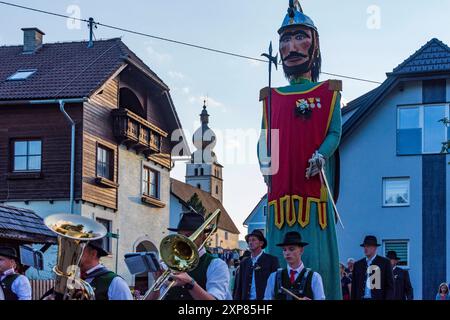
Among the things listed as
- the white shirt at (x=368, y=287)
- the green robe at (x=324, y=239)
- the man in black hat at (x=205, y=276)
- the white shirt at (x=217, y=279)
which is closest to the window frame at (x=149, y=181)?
the white shirt at (x=368, y=287)

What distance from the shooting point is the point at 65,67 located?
2498cm

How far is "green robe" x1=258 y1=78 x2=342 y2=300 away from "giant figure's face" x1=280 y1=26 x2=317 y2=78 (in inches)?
9.0

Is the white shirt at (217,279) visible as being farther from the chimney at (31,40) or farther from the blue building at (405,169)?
the chimney at (31,40)

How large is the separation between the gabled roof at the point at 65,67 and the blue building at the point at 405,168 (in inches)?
260

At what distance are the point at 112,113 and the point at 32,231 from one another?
8.64 meters

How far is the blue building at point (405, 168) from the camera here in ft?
82.1

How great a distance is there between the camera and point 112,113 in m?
24.9

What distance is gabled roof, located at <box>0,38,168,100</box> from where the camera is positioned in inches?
928

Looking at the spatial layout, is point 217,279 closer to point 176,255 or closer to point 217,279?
point 217,279

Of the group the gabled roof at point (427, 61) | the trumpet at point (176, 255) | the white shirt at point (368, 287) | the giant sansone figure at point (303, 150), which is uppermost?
the gabled roof at point (427, 61)

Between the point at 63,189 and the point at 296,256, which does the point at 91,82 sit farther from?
the point at 296,256

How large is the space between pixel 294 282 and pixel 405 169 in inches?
762

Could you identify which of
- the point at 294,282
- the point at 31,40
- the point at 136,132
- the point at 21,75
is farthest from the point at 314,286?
the point at 31,40

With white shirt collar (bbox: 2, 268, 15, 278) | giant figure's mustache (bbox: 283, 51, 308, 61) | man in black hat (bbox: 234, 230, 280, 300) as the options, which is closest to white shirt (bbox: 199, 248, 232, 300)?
white shirt collar (bbox: 2, 268, 15, 278)
